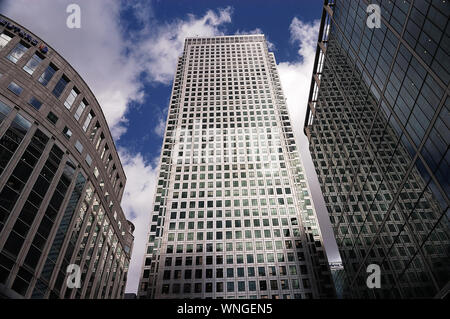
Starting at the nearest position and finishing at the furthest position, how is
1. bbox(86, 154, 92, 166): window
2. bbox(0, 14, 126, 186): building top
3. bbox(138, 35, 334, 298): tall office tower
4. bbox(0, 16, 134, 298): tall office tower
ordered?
bbox(0, 16, 134, 298): tall office tower, bbox(0, 14, 126, 186): building top, bbox(86, 154, 92, 166): window, bbox(138, 35, 334, 298): tall office tower

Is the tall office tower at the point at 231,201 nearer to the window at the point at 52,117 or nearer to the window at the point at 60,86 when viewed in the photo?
the window at the point at 52,117

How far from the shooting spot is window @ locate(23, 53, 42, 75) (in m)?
32.8

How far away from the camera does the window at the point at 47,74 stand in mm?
34159

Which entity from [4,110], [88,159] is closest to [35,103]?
[4,110]

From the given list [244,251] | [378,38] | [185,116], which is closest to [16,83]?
[378,38]

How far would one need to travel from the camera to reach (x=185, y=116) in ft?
304

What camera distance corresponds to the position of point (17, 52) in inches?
1278

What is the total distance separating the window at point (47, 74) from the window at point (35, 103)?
311cm

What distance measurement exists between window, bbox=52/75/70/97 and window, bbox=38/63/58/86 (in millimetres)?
1158

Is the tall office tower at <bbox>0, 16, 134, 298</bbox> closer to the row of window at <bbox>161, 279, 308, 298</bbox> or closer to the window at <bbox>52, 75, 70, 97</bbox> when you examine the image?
the window at <bbox>52, 75, 70, 97</bbox>

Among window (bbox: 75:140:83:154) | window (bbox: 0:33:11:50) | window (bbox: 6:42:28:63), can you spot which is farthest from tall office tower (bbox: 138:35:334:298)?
window (bbox: 0:33:11:50)
